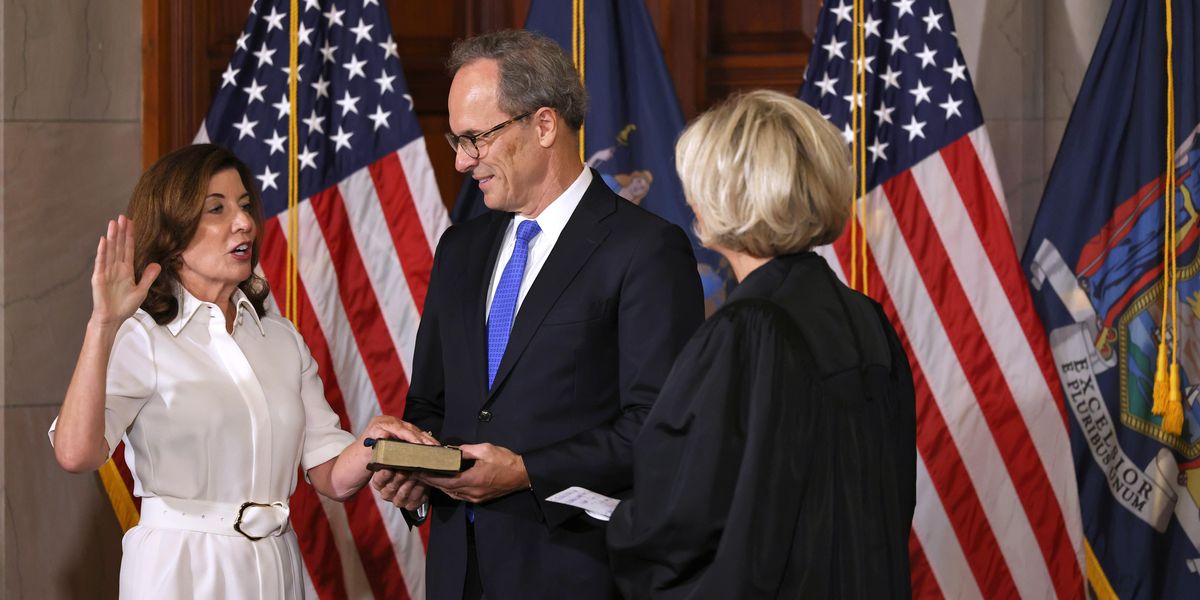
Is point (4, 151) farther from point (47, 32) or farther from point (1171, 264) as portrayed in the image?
point (1171, 264)

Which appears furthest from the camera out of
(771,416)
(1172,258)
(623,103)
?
(623,103)

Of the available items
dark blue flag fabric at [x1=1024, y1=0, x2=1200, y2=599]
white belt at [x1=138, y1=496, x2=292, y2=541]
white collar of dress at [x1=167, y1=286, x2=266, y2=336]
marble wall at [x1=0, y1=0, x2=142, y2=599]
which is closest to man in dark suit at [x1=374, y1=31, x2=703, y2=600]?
white belt at [x1=138, y1=496, x2=292, y2=541]

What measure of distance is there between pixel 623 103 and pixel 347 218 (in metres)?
0.98

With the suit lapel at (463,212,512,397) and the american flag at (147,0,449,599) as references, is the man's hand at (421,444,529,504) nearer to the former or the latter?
the suit lapel at (463,212,512,397)

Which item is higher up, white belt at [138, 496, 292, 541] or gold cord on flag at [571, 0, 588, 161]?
gold cord on flag at [571, 0, 588, 161]

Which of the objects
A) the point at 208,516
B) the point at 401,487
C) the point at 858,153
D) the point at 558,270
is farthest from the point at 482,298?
the point at 858,153

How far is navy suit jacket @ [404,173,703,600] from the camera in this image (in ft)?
7.80

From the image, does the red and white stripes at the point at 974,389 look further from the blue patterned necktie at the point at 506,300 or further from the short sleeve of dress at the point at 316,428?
the short sleeve of dress at the point at 316,428

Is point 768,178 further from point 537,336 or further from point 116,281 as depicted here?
point 116,281

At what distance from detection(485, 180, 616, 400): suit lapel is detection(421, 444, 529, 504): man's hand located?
0.17 meters

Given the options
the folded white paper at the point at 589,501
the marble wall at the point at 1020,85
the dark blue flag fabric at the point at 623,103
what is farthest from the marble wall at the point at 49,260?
the marble wall at the point at 1020,85

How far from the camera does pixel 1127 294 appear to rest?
3.82 metres

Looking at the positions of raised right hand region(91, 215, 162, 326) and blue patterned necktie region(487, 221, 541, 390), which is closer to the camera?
raised right hand region(91, 215, 162, 326)

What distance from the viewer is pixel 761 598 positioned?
5.64 feet
